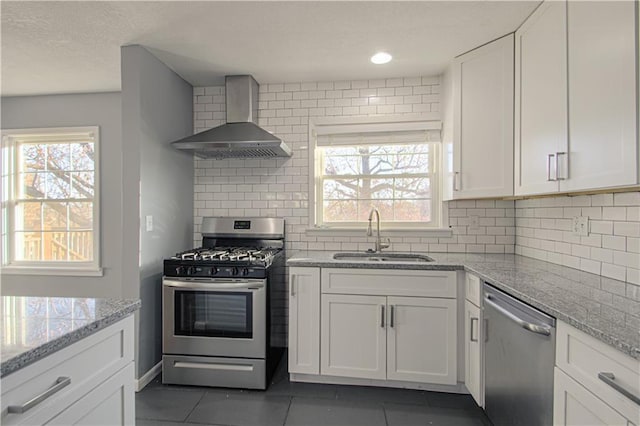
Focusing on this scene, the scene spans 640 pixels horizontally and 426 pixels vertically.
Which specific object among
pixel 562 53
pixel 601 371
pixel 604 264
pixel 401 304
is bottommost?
pixel 401 304

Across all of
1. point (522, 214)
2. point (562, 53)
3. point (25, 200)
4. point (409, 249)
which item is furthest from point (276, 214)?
point (25, 200)

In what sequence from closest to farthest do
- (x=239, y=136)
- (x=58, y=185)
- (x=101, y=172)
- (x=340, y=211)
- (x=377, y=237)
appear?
(x=239, y=136) < (x=377, y=237) < (x=340, y=211) < (x=101, y=172) < (x=58, y=185)

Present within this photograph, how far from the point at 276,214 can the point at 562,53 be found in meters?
2.29

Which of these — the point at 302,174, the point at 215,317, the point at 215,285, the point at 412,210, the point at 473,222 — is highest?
the point at 302,174

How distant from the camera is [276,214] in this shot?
3033mm

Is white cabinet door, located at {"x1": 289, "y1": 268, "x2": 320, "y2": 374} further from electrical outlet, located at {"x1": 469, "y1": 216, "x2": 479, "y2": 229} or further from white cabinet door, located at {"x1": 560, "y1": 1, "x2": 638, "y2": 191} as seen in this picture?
white cabinet door, located at {"x1": 560, "y1": 1, "x2": 638, "y2": 191}

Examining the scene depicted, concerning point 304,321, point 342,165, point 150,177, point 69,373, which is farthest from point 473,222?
point 69,373

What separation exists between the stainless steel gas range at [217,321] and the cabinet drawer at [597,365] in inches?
67.6

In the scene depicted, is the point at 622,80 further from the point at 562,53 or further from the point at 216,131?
the point at 216,131

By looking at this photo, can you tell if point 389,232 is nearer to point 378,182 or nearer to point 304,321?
point 378,182

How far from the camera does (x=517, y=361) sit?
1535mm

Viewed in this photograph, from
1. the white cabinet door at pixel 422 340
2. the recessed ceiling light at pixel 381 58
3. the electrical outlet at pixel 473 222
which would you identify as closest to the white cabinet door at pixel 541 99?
the electrical outlet at pixel 473 222

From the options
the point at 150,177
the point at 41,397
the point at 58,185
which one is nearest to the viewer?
the point at 41,397

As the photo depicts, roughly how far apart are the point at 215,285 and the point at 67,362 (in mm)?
1435
